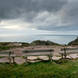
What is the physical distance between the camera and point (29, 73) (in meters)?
8.02

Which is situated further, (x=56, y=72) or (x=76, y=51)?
(x=76, y=51)

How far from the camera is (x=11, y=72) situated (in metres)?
8.28

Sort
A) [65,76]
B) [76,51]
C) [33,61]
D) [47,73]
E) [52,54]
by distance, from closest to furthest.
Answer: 1. [65,76]
2. [47,73]
3. [33,61]
4. [52,54]
5. [76,51]

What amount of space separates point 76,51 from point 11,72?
6.16 meters

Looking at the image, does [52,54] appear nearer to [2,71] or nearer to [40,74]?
[40,74]

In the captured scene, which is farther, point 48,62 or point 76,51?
point 76,51

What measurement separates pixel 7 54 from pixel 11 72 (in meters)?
2.69

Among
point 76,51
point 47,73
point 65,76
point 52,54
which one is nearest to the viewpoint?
point 65,76

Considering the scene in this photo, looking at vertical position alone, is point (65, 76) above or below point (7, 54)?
below

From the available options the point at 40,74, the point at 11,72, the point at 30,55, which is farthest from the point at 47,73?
the point at 30,55

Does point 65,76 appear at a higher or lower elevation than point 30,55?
lower

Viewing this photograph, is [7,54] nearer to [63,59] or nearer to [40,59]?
[40,59]

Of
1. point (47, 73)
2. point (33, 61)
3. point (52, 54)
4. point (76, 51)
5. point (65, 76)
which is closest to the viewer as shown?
point (65, 76)

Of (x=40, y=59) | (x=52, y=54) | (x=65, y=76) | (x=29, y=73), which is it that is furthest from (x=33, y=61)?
(x=65, y=76)
